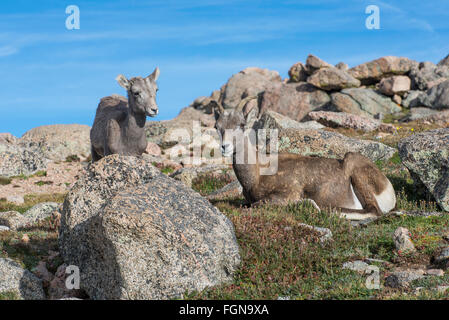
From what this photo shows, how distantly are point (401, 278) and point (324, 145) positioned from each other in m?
13.0

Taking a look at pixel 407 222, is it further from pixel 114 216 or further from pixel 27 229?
pixel 27 229

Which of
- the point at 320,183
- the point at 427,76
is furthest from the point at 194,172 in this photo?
the point at 427,76

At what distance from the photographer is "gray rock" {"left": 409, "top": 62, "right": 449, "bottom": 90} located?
187 feet

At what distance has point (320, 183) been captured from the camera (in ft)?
47.3

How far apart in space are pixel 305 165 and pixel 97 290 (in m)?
7.35

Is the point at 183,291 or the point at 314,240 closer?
the point at 183,291

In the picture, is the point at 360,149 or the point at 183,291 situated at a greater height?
the point at 360,149

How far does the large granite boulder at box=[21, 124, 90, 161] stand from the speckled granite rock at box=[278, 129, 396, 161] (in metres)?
17.0

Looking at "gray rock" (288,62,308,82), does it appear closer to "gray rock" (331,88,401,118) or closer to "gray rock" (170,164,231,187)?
"gray rock" (331,88,401,118)

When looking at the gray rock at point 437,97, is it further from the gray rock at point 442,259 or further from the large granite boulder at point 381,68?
the gray rock at point 442,259

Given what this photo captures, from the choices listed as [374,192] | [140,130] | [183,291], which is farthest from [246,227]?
[140,130]

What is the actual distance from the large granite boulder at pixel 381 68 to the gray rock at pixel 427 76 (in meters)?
1.17

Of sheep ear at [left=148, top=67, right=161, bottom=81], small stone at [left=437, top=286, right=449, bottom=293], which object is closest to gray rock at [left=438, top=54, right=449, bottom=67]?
sheep ear at [left=148, top=67, right=161, bottom=81]

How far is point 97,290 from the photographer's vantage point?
30.7 ft
